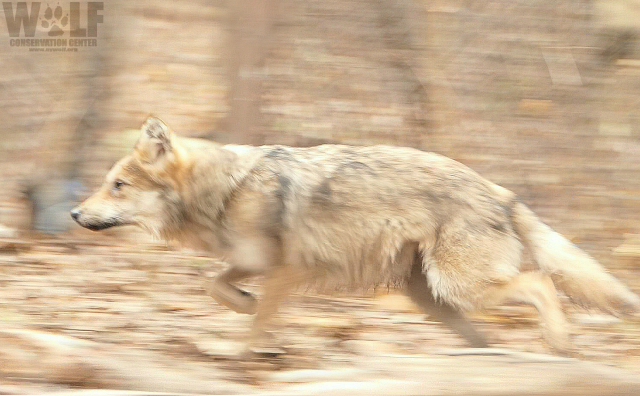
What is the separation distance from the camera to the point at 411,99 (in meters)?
10.2

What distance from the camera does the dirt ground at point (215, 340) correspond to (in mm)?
3850

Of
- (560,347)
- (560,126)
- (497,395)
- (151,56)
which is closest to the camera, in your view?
(497,395)

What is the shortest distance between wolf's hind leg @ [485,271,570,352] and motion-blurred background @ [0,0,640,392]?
3085 mm

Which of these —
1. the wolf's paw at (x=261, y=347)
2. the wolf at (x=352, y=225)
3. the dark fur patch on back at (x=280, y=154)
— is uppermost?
the dark fur patch on back at (x=280, y=154)

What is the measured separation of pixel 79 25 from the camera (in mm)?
9094

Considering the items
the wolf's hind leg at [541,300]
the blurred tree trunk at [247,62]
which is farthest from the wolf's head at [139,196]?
the wolf's hind leg at [541,300]

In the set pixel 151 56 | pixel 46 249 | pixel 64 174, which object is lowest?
pixel 46 249

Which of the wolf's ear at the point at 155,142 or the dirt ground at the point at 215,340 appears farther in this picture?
the wolf's ear at the point at 155,142

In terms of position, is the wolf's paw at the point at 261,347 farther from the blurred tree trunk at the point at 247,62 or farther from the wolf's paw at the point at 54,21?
the wolf's paw at the point at 54,21

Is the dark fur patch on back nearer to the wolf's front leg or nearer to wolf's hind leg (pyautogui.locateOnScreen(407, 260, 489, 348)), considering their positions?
the wolf's front leg

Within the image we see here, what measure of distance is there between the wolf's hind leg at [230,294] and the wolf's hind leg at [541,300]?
5.52 ft

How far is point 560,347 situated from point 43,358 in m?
3.19

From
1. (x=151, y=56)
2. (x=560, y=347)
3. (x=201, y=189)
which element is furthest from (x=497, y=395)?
(x=151, y=56)

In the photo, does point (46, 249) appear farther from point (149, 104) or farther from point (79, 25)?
point (149, 104)
